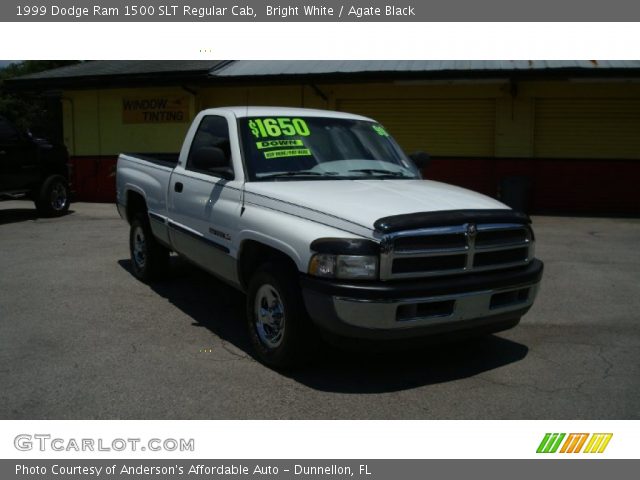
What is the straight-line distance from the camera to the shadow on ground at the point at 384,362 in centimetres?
446

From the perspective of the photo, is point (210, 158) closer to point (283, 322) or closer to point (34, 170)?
point (283, 322)

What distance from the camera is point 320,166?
525cm

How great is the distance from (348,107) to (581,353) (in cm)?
1186

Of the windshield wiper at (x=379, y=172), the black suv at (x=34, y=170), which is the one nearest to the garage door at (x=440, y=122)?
the black suv at (x=34, y=170)

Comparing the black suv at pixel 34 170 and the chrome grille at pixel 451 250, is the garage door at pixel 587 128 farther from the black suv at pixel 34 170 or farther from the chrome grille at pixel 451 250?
the chrome grille at pixel 451 250

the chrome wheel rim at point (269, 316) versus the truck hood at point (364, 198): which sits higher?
the truck hood at point (364, 198)

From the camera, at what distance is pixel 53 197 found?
13633 millimetres

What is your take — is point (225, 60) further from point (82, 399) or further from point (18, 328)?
point (82, 399)

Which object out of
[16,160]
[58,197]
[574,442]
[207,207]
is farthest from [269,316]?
[58,197]

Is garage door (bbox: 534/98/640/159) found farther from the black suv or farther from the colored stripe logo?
the colored stripe logo

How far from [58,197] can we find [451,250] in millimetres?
11629

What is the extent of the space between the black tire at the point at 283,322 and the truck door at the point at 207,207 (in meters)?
0.47

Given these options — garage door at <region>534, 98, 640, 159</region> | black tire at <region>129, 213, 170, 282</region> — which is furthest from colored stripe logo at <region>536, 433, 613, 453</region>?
garage door at <region>534, 98, 640, 159</region>

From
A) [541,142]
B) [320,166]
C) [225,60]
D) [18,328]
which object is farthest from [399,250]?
[225,60]
